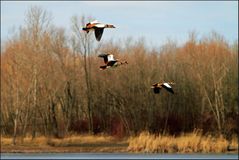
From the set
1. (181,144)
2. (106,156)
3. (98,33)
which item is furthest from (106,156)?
(98,33)

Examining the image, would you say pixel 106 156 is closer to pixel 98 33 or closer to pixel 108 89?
pixel 108 89

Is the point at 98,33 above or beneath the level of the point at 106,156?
above

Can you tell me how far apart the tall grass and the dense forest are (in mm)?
4756

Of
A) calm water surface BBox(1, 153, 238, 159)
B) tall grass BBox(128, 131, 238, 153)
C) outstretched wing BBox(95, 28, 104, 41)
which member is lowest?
calm water surface BBox(1, 153, 238, 159)

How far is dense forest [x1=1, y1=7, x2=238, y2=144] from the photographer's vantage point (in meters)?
47.6

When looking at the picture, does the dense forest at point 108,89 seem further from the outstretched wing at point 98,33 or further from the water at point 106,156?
the outstretched wing at point 98,33

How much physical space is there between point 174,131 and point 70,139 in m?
7.28

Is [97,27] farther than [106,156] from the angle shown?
No

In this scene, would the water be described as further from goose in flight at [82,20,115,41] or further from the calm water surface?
Result: goose in flight at [82,20,115,41]

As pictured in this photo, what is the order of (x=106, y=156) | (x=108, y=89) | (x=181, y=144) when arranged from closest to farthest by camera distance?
1. (x=181, y=144)
2. (x=106, y=156)
3. (x=108, y=89)

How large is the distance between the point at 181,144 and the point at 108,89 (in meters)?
15.0

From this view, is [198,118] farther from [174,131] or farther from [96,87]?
[96,87]

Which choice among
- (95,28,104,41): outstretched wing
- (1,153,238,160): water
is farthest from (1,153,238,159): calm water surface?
(95,28,104,41): outstretched wing

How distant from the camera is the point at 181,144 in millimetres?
38781
